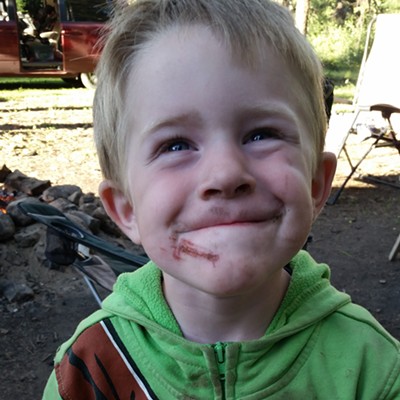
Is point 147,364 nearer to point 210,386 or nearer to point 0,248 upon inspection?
point 210,386

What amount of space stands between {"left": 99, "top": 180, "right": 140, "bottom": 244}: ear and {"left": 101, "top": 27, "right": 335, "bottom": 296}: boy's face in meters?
0.16

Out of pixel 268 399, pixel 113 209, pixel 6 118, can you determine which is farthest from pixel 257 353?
pixel 6 118

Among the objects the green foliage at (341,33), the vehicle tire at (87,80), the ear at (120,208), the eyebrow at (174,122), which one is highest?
the eyebrow at (174,122)

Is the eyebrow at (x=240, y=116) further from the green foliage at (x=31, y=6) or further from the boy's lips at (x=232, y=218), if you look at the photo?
the green foliage at (x=31, y=6)

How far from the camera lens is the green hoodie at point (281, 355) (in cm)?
125

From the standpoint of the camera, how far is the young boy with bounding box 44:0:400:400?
110cm

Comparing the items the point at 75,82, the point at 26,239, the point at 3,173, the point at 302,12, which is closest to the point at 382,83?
the point at 302,12

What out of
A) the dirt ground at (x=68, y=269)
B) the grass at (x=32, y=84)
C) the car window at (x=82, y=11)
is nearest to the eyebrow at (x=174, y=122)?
the dirt ground at (x=68, y=269)

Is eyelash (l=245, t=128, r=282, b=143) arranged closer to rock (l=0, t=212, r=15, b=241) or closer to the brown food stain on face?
the brown food stain on face

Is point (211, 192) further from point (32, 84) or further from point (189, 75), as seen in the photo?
point (32, 84)

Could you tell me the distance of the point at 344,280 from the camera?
16.2 ft

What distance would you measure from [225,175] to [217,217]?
77 mm

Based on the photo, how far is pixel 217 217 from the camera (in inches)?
42.6

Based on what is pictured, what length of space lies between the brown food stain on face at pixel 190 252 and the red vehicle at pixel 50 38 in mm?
11620
